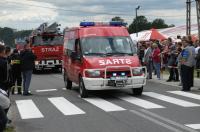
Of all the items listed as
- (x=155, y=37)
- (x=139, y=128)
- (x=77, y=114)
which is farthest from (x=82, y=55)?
(x=155, y=37)

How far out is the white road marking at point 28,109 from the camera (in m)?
11.8

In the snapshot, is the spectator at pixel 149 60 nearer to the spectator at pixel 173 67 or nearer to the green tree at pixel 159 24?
the spectator at pixel 173 67

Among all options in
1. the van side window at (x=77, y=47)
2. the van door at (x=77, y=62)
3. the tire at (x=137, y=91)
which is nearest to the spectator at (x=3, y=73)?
the van door at (x=77, y=62)

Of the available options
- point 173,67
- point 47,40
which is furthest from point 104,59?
point 47,40

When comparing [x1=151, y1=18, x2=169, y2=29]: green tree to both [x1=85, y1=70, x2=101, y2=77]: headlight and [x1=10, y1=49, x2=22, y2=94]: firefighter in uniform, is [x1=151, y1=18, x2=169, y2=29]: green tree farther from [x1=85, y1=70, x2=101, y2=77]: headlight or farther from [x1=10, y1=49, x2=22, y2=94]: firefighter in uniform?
[x1=85, y1=70, x2=101, y2=77]: headlight

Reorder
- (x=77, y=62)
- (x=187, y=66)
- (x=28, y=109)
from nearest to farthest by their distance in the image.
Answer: (x=28, y=109) → (x=77, y=62) → (x=187, y=66)

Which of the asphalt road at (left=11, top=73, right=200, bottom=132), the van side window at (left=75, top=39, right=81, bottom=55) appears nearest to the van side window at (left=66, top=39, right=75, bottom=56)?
the van side window at (left=75, top=39, right=81, bottom=55)

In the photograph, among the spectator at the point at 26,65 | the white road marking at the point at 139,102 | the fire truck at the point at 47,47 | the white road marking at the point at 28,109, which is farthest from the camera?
the fire truck at the point at 47,47

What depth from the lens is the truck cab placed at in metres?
14.6

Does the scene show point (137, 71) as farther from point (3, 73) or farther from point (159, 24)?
point (159, 24)

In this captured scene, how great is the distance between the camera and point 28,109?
13.1m

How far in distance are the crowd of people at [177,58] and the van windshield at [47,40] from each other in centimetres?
789

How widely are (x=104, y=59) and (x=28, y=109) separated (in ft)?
9.99

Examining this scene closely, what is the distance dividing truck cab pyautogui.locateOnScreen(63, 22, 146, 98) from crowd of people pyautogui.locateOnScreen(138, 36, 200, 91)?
2145mm
